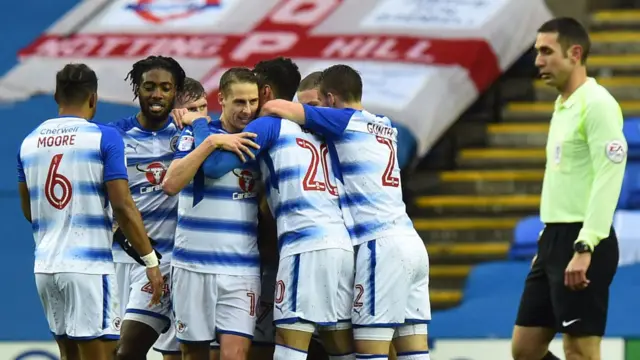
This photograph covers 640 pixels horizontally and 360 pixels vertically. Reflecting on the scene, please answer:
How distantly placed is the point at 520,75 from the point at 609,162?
14.3 ft

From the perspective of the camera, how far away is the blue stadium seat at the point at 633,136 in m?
9.57

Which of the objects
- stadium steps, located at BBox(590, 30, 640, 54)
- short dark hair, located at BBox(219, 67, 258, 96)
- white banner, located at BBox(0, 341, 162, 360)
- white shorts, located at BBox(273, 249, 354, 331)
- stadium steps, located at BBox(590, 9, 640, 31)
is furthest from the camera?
stadium steps, located at BBox(590, 9, 640, 31)

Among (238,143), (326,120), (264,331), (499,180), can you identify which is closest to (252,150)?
(238,143)

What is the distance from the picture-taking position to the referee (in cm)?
584

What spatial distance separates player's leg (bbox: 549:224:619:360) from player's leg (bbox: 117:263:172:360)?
195cm

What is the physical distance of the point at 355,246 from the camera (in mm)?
6020

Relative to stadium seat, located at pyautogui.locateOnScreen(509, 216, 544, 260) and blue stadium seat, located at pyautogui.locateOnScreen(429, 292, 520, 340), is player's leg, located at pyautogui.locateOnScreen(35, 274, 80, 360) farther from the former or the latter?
stadium seat, located at pyautogui.locateOnScreen(509, 216, 544, 260)

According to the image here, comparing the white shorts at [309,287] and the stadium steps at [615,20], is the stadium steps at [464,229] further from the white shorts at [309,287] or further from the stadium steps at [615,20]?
the white shorts at [309,287]

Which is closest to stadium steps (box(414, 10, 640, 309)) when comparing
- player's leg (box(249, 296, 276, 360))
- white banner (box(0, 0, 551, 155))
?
white banner (box(0, 0, 551, 155))

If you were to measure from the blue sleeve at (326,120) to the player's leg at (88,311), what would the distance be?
116 centimetres

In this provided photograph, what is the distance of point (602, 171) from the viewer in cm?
584

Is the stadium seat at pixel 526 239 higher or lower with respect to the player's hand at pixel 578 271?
lower

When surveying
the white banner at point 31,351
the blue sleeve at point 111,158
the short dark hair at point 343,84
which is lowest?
the white banner at point 31,351

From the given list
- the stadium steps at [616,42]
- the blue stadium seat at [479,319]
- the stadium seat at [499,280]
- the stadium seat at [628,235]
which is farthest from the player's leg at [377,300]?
the stadium steps at [616,42]
